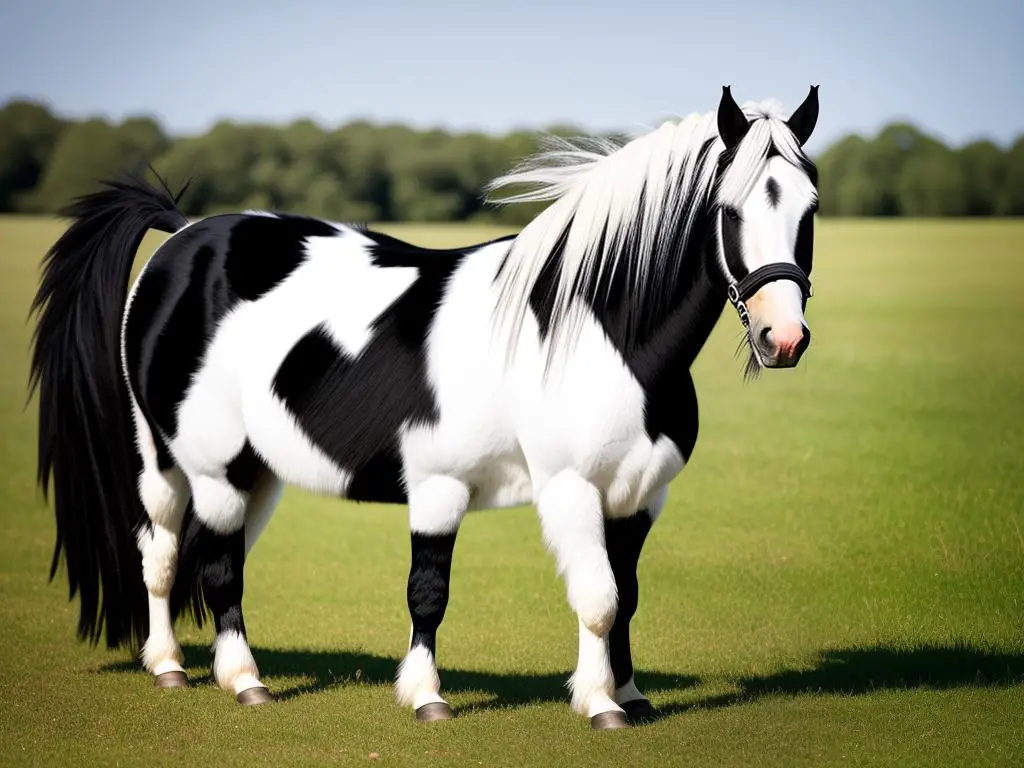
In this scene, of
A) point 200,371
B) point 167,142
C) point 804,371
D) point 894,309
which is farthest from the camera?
point 167,142

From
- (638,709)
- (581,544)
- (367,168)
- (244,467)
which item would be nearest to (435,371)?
(581,544)

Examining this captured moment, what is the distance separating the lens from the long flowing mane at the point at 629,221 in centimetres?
534

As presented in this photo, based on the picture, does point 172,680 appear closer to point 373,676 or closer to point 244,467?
point 373,676

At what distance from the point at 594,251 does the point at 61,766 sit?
3.05 m

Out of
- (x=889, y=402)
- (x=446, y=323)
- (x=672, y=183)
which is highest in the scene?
(x=672, y=183)

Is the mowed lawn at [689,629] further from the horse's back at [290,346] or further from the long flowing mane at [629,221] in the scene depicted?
the long flowing mane at [629,221]

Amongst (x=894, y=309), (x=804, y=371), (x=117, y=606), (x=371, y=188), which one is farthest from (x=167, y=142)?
(x=117, y=606)

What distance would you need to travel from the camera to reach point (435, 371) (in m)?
5.71

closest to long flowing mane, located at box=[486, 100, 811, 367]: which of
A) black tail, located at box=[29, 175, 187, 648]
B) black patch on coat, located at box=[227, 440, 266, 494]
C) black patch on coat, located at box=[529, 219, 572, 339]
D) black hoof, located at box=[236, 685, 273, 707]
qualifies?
black patch on coat, located at box=[529, 219, 572, 339]

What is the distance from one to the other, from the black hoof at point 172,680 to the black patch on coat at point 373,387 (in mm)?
1559

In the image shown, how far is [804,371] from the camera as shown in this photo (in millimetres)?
19906

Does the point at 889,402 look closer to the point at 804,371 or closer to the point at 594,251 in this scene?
the point at 804,371

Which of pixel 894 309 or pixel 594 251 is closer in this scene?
pixel 594 251

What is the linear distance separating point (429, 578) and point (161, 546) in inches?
70.2
